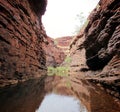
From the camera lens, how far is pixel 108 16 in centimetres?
1422

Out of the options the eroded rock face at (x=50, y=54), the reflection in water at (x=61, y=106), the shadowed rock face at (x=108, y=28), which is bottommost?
the reflection in water at (x=61, y=106)

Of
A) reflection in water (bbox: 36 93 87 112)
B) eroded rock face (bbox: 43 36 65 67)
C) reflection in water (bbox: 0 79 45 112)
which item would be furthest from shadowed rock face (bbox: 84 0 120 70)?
eroded rock face (bbox: 43 36 65 67)

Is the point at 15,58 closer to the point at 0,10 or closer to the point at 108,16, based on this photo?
the point at 0,10

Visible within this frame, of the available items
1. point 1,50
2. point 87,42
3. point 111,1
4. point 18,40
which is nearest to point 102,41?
point 111,1

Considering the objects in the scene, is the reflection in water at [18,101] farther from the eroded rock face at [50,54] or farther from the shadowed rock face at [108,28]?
the eroded rock face at [50,54]

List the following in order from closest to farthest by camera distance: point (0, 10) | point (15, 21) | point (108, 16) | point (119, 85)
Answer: point (119, 85) < point (0, 10) < point (108, 16) < point (15, 21)

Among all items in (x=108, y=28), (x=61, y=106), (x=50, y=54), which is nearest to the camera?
(x=61, y=106)

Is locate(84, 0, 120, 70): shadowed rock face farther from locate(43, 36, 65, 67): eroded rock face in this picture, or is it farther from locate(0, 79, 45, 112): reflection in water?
locate(43, 36, 65, 67): eroded rock face

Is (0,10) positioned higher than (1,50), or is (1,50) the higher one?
(0,10)

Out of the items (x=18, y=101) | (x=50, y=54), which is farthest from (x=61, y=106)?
(x=50, y=54)

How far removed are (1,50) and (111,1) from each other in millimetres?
8531

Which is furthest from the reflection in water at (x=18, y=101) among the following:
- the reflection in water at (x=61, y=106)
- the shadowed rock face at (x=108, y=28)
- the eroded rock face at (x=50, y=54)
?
the eroded rock face at (x=50, y=54)

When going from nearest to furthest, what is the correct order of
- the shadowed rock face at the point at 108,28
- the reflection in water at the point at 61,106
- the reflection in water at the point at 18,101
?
the reflection in water at the point at 18,101 < the reflection in water at the point at 61,106 < the shadowed rock face at the point at 108,28

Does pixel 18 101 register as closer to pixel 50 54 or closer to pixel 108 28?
pixel 108 28
